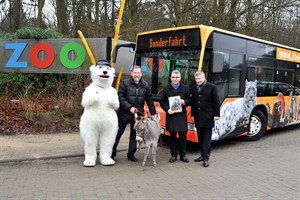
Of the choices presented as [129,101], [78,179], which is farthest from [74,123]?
[78,179]

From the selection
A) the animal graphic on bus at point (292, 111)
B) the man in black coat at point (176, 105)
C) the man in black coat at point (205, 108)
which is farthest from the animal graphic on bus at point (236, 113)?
the animal graphic on bus at point (292, 111)

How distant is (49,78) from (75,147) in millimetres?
5071

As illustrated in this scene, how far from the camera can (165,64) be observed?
7.38m

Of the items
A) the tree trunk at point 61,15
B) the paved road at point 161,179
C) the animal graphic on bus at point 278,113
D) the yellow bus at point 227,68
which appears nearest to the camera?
the paved road at point 161,179

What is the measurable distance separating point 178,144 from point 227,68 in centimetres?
222

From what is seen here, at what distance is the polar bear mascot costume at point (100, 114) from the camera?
5758mm

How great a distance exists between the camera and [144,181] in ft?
17.0

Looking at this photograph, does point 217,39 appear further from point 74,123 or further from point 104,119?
point 74,123

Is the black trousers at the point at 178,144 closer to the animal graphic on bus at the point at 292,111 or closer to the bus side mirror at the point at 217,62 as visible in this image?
the bus side mirror at the point at 217,62

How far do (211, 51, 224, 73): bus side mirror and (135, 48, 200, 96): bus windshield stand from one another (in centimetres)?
37

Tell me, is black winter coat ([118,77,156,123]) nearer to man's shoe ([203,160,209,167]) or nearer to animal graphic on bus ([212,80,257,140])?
man's shoe ([203,160,209,167])

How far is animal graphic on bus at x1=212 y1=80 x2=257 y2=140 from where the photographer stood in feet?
23.7

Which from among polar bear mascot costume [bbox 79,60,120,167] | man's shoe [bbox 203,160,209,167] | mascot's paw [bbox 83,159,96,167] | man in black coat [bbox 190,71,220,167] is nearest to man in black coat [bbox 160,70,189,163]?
man in black coat [bbox 190,71,220,167]

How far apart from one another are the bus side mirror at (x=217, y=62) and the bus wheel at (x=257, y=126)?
268cm
